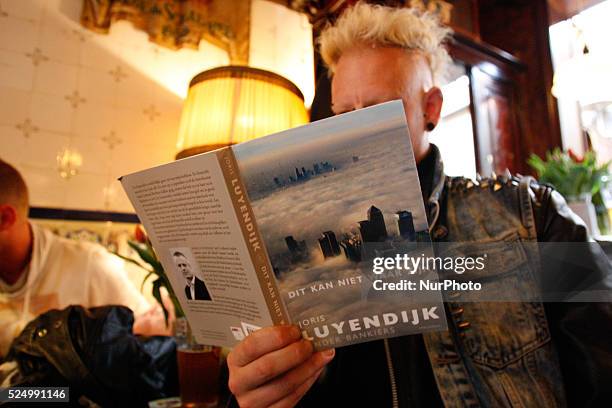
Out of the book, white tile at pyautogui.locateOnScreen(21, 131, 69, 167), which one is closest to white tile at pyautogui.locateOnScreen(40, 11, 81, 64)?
white tile at pyautogui.locateOnScreen(21, 131, 69, 167)

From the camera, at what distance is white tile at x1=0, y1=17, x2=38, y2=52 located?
114 centimetres

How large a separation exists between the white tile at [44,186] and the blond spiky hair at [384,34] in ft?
3.06

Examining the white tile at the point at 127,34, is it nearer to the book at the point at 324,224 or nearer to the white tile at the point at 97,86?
the white tile at the point at 97,86

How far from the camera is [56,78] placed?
1209 millimetres

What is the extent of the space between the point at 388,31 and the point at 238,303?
577 millimetres

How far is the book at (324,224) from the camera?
358 millimetres

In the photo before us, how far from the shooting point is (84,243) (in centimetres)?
107

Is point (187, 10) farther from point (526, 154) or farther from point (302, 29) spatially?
point (526, 154)

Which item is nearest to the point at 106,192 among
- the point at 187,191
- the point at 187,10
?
the point at 187,10

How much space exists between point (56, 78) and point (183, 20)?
511 millimetres

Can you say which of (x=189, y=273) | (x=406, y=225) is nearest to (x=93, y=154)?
(x=189, y=273)

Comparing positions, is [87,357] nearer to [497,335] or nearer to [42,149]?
[497,335]

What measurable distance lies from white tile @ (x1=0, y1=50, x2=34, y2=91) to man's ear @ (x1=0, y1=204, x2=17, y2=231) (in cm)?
43

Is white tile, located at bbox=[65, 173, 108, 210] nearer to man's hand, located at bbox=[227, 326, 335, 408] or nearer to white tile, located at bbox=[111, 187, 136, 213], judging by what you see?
white tile, located at bbox=[111, 187, 136, 213]
